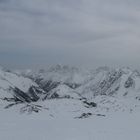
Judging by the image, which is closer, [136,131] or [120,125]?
[136,131]

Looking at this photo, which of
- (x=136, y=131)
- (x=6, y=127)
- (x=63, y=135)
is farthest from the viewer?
(x=6, y=127)

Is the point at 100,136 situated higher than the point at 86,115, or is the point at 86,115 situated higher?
the point at 100,136

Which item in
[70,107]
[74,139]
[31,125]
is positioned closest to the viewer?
[74,139]

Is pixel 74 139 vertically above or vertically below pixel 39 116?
above

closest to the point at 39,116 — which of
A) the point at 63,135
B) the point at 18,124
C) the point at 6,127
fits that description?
the point at 18,124

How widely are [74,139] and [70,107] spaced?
2144 inches

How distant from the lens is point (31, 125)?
61625 millimetres

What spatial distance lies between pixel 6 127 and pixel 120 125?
806 inches

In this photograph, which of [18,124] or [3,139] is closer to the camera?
[3,139]

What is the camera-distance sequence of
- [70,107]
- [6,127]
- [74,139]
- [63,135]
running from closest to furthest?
1. [74,139]
2. [63,135]
3. [6,127]
4. [70,107]

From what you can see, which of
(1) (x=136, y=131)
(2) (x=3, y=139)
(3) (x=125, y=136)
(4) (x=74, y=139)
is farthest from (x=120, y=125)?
(2) (x=3, y=139)

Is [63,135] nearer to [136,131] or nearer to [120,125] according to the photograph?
[136,131]

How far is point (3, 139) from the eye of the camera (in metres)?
45.7

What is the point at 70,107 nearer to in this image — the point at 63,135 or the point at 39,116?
the point at 39,116
